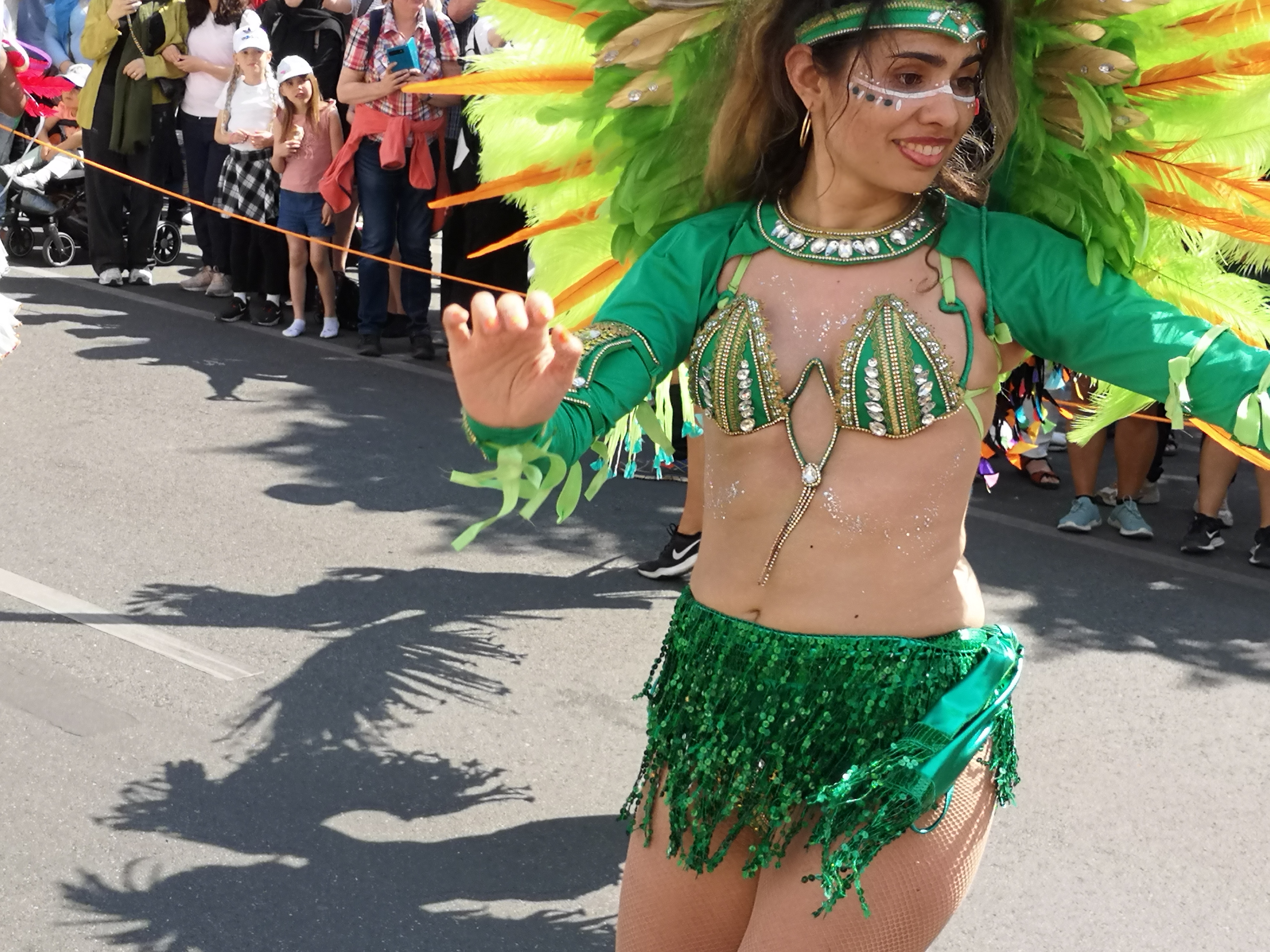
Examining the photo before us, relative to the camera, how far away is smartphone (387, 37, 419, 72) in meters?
7.72

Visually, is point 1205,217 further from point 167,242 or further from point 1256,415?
point 167,242

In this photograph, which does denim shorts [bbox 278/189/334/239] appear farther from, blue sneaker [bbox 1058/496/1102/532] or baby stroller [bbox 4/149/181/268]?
blue sneaker [bbox 1058/496/1102/532]

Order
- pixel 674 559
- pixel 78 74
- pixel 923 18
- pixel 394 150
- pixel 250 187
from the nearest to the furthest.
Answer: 1. pixel 923 18
2. pixel 674 559
3. pixel 394 150
4. pixel 250 187
5. pixel 78 74

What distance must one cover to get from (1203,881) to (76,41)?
1011cm

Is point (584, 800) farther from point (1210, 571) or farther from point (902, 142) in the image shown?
point (1210, 571)

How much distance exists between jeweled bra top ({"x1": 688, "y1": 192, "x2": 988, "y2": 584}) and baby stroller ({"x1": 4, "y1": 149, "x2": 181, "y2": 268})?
8955 mm

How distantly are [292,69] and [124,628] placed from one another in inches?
171

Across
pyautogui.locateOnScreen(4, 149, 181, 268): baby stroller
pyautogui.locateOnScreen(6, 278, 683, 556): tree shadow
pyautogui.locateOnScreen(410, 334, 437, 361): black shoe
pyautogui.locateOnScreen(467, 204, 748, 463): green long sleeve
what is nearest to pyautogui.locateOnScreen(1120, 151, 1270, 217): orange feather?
pyautogui.locateOnScreen(467, 204, 748, 463): green long sleeve

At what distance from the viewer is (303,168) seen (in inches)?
339

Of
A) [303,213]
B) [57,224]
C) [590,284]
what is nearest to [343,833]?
[590,284]

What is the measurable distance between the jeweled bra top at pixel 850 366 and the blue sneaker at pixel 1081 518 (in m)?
4.57

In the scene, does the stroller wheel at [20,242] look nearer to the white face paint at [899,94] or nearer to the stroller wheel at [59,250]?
the stroller wheel at [59,250]

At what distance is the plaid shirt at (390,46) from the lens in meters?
7.74

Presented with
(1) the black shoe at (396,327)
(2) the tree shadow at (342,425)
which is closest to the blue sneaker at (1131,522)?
(2) the tree shadow at (342,425)
